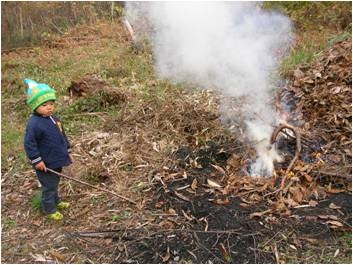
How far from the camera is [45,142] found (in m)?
4.28

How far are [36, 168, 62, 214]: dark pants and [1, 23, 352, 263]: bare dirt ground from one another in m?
0.15

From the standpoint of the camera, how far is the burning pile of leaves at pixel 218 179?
3.78m

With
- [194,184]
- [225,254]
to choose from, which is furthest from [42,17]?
[225,254]

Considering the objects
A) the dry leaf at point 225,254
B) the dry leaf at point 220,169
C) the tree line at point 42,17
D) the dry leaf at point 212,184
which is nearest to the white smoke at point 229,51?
the dry leaf at point 220,169

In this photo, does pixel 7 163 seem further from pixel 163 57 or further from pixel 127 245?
pixel 163 57

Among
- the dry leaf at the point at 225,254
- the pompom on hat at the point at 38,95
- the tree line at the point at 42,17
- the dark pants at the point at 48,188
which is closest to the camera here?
the dry leaf at the point at 225,254

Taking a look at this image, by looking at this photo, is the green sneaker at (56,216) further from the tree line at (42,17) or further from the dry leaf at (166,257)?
the tree line at (42,17)

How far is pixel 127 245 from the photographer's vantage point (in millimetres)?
3883

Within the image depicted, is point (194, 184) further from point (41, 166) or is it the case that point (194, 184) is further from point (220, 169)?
point (41, 166)

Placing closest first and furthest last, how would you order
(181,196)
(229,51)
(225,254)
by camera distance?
(225,254)
(181,196)
(229,51)

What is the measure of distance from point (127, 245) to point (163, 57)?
17.8ft

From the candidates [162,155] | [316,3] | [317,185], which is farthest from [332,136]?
[316,3]

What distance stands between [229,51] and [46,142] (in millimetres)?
3806

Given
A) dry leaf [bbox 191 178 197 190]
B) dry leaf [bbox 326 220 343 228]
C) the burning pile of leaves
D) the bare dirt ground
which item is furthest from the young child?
dry leaf [bbox 326 220 343 228]
